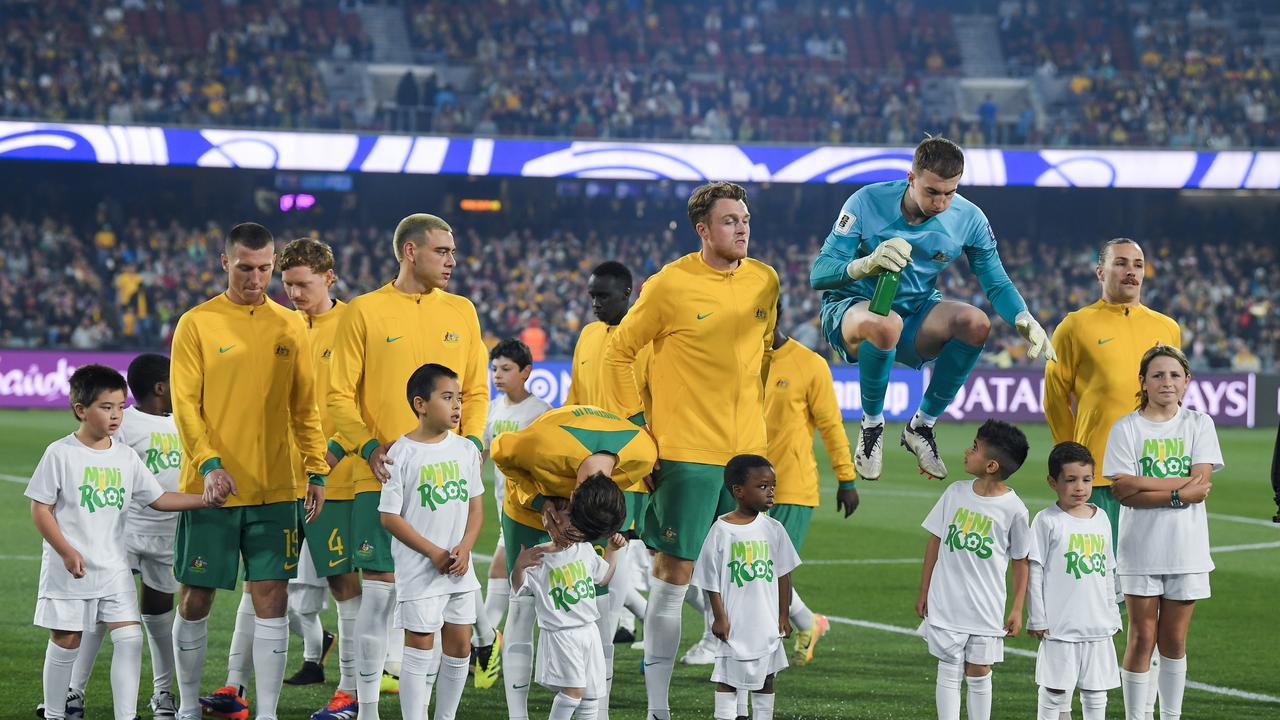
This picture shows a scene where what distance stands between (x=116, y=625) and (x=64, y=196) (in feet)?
94.5

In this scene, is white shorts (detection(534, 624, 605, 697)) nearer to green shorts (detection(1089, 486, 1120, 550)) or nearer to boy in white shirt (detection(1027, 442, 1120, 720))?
boy in white shirt (detection(1027, 442, 1120, 720))

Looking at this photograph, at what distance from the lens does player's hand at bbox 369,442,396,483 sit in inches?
244

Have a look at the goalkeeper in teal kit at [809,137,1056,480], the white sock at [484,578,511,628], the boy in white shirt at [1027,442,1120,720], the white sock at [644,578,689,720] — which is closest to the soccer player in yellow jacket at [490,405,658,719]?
the white sock at [644,578,689,720]

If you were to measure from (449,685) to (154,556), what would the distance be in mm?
1840

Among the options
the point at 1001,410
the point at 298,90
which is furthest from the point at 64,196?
the point at 1001,410

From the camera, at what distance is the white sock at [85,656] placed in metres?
6.86

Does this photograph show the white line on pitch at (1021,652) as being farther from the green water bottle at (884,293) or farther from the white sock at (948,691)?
the green water bottle at (884,293)

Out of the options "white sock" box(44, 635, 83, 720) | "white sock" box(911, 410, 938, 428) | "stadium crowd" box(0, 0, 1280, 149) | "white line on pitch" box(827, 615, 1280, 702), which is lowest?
"white sock" box(44, 635, 83, 720)

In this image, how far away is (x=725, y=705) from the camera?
646 centimetres

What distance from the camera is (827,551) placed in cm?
1376

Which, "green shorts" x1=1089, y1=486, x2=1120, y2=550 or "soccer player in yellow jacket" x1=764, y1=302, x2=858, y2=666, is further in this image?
"soccer player in yellow jacket" x1=764, y1=302, x2=858, y2=666

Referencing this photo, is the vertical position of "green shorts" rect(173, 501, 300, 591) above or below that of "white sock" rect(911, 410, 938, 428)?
below

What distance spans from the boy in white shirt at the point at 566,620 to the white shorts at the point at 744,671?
1.99 feet

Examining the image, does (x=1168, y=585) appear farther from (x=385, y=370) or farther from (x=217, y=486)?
(x=217, y=486)
